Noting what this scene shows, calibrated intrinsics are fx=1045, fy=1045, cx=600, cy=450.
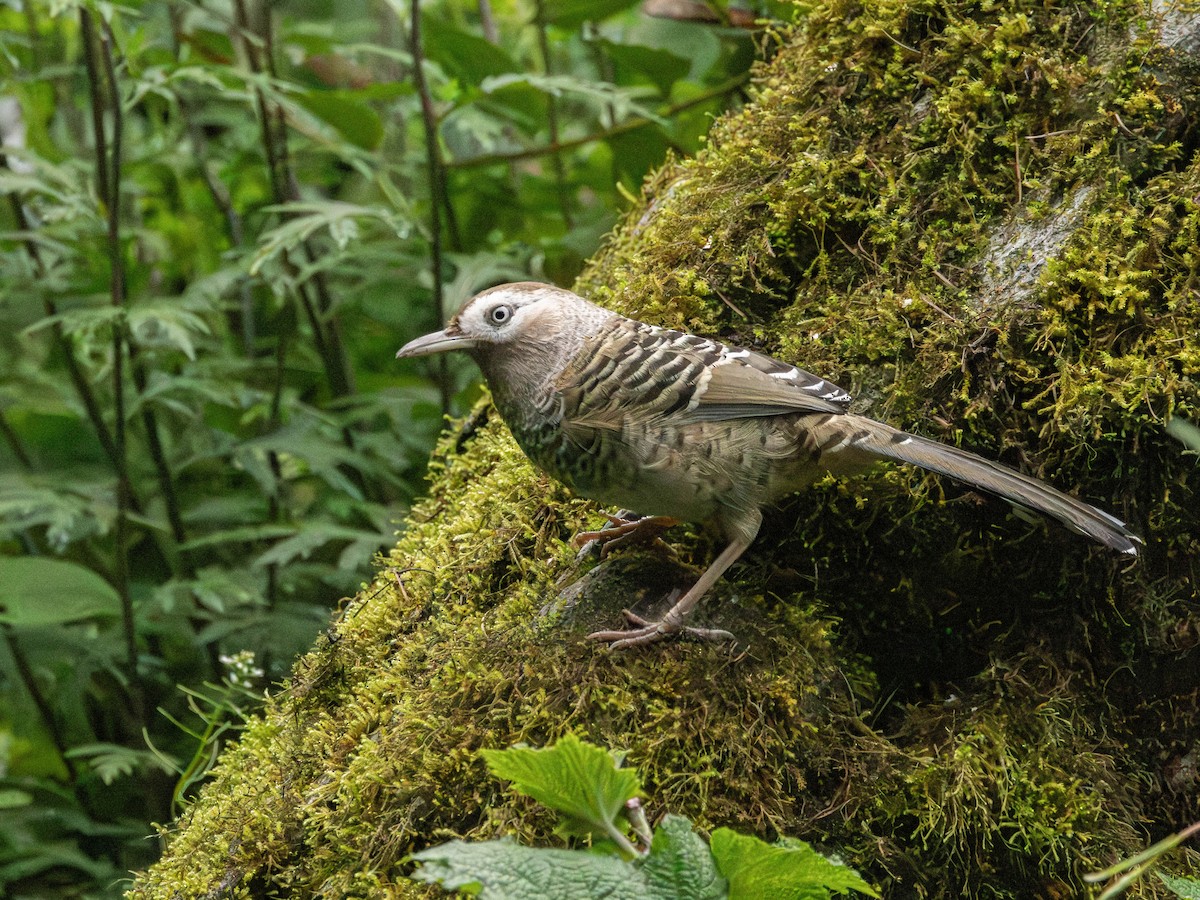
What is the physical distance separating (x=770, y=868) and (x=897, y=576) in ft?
3.72

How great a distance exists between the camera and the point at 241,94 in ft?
14.8

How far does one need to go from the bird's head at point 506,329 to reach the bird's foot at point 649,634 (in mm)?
859

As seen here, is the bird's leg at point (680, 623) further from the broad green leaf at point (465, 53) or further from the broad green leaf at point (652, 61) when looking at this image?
the broad green leaf at point (465, 53)

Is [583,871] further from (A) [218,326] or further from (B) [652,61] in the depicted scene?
(A) [218,326]

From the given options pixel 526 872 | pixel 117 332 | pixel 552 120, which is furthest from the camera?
pixel 552 120

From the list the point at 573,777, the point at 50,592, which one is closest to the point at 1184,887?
the point at 573,777

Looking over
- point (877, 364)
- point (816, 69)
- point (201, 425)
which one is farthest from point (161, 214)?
point (877, 364)

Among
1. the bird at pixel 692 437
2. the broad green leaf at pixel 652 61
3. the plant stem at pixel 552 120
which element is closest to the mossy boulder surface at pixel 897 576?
the bird at pixel 692 437

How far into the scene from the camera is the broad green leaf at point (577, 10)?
5047mm

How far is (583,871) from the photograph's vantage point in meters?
2.08

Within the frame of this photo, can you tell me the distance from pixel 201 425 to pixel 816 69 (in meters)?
3.24

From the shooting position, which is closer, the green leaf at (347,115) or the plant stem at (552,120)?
the green leaf at (347,115)

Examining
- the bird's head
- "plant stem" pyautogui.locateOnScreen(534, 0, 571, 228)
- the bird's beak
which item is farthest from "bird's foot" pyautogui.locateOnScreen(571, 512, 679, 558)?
"plant stem" pyautogui.locateOnScreen(534, 0, 571, 228)

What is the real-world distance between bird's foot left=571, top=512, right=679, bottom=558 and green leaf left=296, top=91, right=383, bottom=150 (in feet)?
9.27
